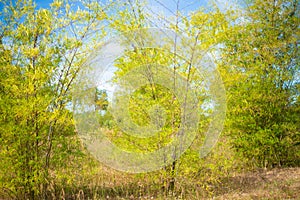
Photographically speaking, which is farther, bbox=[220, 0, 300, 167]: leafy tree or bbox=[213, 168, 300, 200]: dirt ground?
bbox=[220, 0, 300, 167]: leafy tree

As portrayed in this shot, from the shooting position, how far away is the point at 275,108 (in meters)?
7.90

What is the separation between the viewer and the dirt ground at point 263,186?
17.6ft

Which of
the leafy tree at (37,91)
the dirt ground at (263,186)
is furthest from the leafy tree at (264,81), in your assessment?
the leafy tree at (37,91)

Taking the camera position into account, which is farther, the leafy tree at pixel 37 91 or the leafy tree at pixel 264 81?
the leafy tree at pixel 264 81

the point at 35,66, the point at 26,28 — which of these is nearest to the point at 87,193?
the point at 35,66

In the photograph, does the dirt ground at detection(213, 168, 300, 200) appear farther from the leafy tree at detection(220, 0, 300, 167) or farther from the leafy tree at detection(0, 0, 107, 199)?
the leafy tree at detection(0, 0, 107, 199)

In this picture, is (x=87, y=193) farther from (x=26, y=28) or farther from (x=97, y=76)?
(x=26, y=28)

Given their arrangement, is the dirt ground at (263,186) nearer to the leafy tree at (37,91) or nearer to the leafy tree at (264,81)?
the leafy tree at (264,81)

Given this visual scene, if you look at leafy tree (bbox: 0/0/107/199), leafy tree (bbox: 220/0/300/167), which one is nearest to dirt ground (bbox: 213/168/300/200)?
leafy tree (bbox: 220/0/300/167)

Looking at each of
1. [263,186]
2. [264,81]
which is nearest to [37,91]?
[263,186]

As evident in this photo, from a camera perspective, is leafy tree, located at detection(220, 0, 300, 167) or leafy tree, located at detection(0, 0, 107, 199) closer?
leafy tree, located at detection(0, 0, 107, 199)

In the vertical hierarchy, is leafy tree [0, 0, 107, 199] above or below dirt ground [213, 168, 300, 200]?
above

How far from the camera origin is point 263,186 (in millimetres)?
6262

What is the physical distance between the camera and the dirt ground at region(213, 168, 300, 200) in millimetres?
5359
